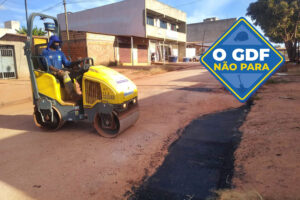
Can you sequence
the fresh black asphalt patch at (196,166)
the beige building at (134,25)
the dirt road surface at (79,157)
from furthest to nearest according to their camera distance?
1. the beige building at (134,25)
2. the dirt road surface at (79,157)
3. the fresh black asphalt patch at (196,166)

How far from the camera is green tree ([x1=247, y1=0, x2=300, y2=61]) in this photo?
23016 mm

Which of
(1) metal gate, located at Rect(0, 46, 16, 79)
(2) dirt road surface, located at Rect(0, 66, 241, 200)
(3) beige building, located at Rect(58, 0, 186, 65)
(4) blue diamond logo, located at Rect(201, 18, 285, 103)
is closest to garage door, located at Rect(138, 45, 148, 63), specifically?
(3) beige building, located at Rect(58, 0, 186, 65)

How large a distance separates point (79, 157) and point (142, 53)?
2390cm

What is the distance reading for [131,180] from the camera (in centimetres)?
282

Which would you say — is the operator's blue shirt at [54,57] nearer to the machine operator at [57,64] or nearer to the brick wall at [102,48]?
the machine operator at [57,64]

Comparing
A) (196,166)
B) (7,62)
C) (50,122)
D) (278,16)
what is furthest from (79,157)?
(278,16)

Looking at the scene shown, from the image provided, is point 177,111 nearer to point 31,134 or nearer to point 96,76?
point 96,76

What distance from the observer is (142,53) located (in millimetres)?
26469

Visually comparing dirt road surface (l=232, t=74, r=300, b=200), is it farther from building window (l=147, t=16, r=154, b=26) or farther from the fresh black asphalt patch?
building window (l=147, t=16, r=154, b=26)

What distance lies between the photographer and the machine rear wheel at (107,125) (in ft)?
13.8

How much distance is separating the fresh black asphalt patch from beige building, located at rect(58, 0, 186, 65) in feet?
58.5

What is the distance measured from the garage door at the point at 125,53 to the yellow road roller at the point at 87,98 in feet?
58.8

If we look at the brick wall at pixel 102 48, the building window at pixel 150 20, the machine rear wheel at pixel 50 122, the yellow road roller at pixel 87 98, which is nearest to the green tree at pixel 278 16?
the building window at pixel 150 20

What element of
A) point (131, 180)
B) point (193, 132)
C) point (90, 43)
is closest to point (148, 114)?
point (193, 132)
